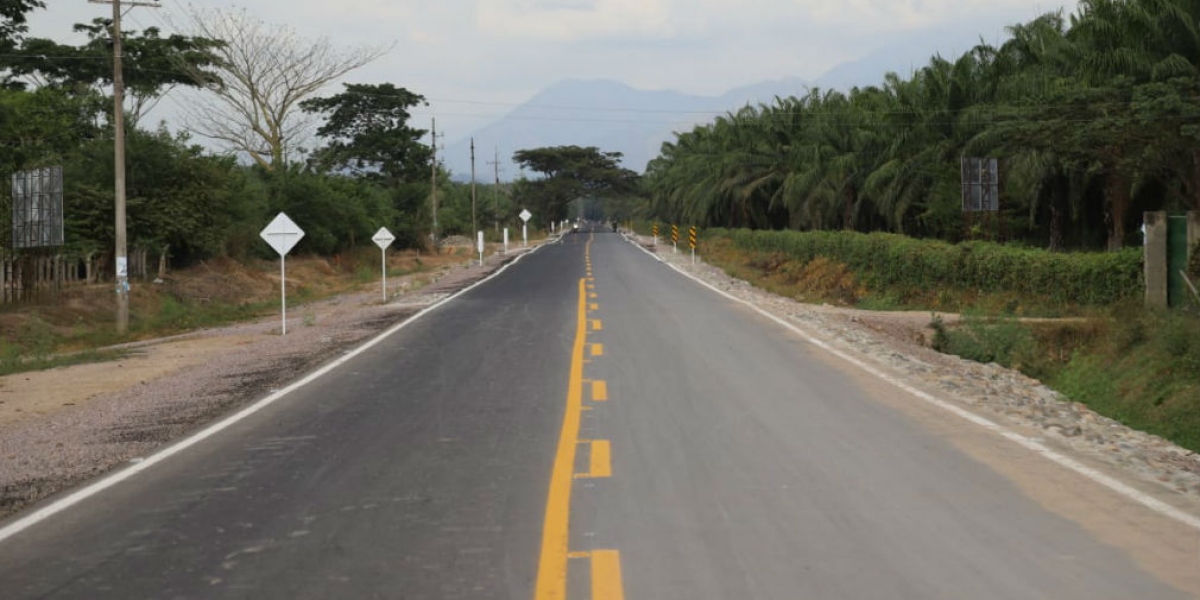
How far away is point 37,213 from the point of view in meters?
27.2

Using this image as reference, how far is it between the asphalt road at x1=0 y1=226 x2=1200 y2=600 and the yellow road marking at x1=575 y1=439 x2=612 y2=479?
0.04 metres

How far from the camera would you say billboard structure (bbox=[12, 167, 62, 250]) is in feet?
88.9

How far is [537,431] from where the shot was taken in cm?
1011

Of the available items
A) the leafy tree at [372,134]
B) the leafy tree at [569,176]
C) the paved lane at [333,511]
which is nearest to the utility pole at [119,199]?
the paved lane at [333,511]

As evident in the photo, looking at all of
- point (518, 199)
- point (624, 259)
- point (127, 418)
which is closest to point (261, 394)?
point (127, 418)

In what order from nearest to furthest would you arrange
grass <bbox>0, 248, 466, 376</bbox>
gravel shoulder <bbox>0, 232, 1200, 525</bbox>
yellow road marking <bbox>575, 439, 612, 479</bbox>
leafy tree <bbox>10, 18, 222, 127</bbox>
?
yellow road marking <bbox>575, 439, 612, 479</bbox> → gravel shoulder <bbox>0, 232, 1200, 525</bbox> → grass <bbox>0, 248, 466, 376</bbox> → leafy tree <bbox>10, 18, 222, 127</bbox>

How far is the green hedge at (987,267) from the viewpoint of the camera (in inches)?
845

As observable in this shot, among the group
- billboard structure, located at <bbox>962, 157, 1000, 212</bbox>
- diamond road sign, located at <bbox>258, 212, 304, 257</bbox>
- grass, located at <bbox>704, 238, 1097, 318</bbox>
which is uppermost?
billboard structure, located at <bbox>962, 157, 1000, 212</bbox>

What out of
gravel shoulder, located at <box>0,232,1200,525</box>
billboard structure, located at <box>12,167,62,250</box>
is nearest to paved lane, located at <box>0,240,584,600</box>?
gravel shoulder, located at <box>0,232,1200,525</box>

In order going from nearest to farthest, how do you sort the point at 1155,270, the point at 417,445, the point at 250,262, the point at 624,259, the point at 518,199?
the point at 417,445
the point at 1155,270
the point at 250,262
the point at 624,259
the point at 518,199

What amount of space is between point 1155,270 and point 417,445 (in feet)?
52.9

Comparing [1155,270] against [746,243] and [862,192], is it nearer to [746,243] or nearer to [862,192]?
[862,192]

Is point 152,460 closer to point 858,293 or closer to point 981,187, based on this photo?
point 858,293

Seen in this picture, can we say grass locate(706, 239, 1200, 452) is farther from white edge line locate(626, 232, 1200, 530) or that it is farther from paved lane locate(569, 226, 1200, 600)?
paved lane locate(569, 226, 1200, 600)
